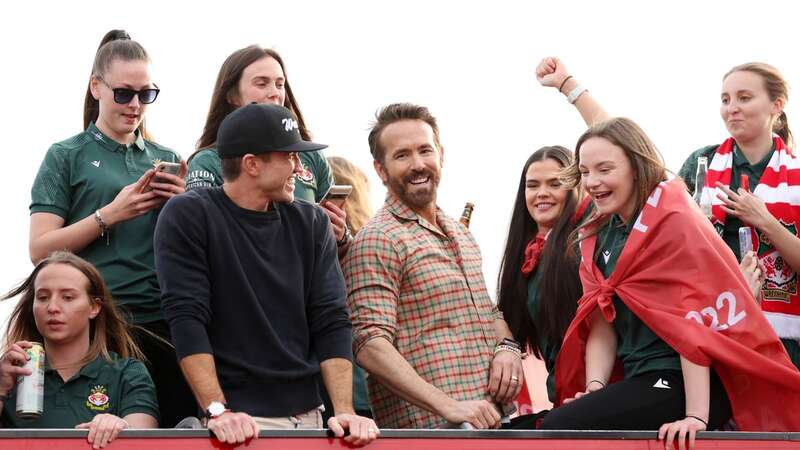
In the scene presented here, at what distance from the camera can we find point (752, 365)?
486cm

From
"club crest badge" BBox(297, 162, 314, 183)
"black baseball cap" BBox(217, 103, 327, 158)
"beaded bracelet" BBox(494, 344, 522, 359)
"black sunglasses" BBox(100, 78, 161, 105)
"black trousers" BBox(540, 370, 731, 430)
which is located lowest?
"black trousers" BBox(540, 370, 731, 430)

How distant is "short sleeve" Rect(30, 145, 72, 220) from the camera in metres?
5.40

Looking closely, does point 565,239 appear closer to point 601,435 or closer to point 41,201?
point 601,435

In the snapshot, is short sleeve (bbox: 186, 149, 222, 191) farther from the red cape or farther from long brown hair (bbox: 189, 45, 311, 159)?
the red cape

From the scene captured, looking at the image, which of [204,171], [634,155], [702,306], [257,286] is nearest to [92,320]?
[204,171]

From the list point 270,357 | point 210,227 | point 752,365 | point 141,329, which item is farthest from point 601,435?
point 141,329

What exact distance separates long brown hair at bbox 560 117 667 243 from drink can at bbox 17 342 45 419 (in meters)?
2.23

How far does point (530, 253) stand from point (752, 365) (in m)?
1.37

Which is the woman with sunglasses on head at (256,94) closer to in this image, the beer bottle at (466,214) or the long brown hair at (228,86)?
the long brown hair at (228,86)

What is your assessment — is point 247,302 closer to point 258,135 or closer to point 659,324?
point 258,135

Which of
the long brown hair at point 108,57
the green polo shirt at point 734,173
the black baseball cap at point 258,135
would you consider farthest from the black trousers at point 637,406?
the long brown hair at point 108,57

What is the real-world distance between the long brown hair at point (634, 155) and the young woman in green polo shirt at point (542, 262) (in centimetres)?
35

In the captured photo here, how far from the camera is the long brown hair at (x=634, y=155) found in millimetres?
5223

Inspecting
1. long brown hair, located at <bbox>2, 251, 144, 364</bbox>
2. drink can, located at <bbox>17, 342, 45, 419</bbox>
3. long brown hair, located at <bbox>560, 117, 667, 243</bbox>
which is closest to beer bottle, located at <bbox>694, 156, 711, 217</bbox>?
long brown hair, located at <bbox>560, 117, 667, 243</bbox>
